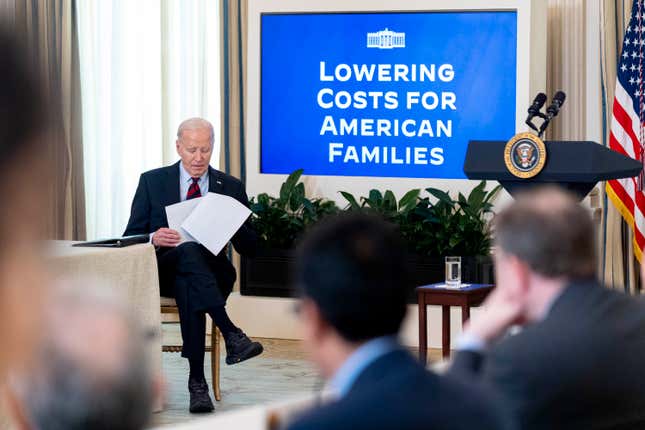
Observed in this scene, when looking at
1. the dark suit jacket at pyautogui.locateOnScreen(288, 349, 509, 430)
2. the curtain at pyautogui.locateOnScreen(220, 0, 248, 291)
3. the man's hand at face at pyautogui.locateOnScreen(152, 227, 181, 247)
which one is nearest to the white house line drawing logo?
the curtain at pyautogui.locateOnScreen(220, 0, 248, 291)

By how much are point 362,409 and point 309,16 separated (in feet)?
20.3

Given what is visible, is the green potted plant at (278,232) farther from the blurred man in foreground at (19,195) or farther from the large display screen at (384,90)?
the blurred man in foreground at (19,195)

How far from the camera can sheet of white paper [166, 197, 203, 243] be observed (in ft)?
17.0

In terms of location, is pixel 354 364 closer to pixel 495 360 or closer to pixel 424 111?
pixel 495 360

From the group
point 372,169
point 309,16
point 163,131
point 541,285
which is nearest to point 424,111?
point 372,169

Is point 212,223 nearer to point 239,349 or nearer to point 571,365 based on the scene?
point 239,349

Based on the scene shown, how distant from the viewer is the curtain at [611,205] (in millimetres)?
7344

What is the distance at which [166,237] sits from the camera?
509 cm

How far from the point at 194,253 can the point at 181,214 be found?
21cm

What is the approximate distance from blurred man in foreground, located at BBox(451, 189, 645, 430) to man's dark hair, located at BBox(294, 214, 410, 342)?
521 millimetres

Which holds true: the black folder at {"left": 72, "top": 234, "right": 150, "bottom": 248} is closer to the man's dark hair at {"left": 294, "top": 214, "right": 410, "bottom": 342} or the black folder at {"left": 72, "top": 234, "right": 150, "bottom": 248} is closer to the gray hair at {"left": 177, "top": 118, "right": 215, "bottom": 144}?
the gray hair at {"left": 177, "top": 118, "right": 215, "bottom": 144}

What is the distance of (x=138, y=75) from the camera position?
778 cm

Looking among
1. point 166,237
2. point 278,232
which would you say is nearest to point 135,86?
point 278,232

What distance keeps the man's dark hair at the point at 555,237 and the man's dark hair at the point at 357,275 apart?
0.61 m
